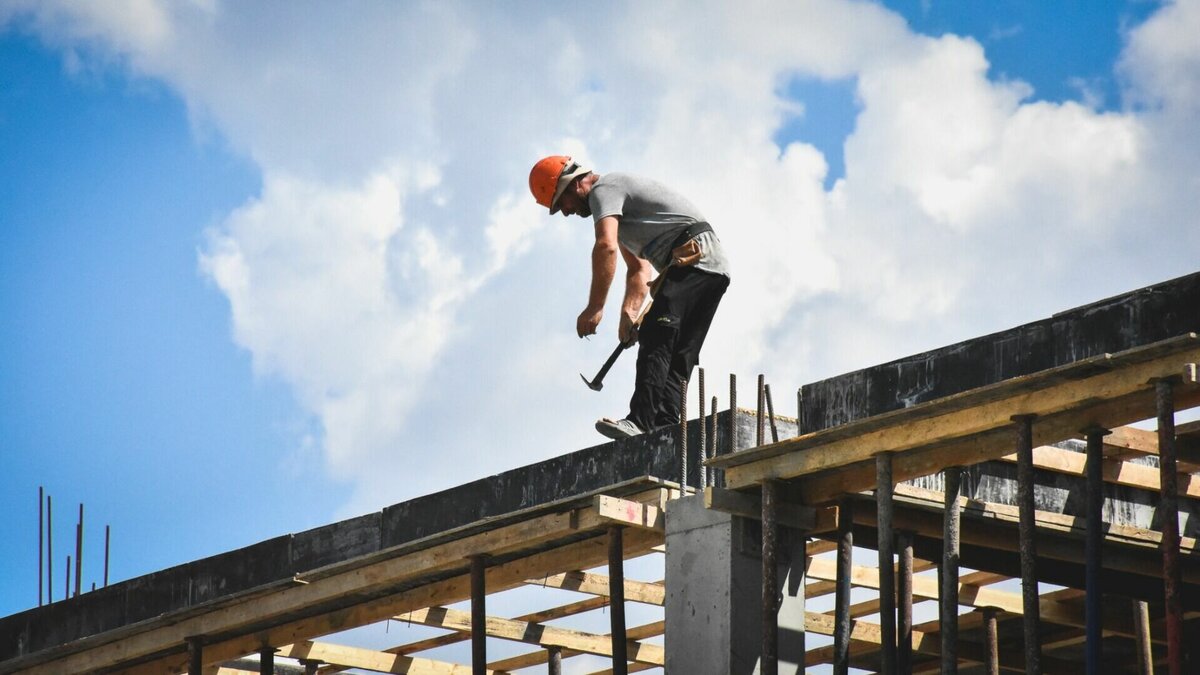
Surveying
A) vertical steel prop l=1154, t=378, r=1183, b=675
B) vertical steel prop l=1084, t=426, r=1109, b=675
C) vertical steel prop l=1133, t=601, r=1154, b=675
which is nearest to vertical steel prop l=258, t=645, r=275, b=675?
vertical steel prop l=1133, t=601, r=1154, b=675

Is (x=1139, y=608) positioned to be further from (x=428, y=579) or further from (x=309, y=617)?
(x=309, y=617)

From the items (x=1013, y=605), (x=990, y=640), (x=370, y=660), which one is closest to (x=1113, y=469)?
(x=990, y=640)

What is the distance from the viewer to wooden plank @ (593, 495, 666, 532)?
945cm

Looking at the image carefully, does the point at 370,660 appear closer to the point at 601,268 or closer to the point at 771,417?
the point at 601,268

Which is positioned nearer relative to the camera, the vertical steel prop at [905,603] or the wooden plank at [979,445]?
the wooden plank at [979,445]

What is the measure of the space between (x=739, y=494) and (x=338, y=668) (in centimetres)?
665

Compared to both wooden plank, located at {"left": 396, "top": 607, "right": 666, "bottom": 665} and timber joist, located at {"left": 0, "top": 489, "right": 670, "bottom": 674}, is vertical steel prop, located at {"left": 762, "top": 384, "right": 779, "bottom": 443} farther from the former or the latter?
wooden plank, located at {"left": 396, "top": 607, "right": 666, "bottom": 665}

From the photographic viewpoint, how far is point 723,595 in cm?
907

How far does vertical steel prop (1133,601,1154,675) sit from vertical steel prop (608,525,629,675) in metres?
4.41

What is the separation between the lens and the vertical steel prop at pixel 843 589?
347 inches

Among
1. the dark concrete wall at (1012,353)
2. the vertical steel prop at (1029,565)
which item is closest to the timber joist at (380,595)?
the dark concrete wall at (1012,353)

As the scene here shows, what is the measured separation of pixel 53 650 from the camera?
13.3m

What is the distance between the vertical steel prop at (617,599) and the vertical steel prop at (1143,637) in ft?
14.5

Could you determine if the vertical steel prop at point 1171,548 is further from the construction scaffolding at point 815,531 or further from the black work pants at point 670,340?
the black work pants at point 670,340
